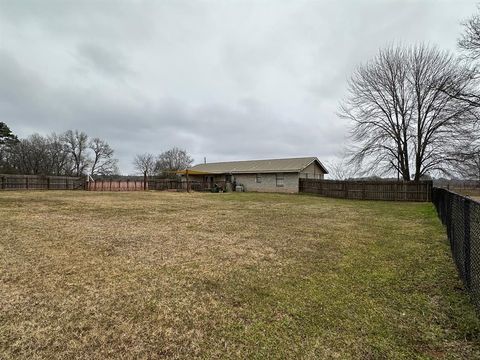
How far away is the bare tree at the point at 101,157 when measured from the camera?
52312mm

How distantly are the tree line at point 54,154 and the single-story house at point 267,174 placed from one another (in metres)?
30.5

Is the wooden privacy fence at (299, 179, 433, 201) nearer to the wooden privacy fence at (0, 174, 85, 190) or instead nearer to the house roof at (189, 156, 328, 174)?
the house roof at (189, 156, 328, 174)

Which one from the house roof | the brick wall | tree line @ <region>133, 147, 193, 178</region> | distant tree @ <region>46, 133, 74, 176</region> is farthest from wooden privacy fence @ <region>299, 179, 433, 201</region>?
distant tree @ <region>46, 133, 74, 176</region>

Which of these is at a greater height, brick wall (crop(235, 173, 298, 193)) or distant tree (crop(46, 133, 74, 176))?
distant tree (crop(46, 133, 74, 176))

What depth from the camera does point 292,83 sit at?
64.5ft

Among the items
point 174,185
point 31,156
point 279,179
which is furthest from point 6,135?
point 279,179

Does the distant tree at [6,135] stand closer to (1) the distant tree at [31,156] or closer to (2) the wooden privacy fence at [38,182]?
(1) the distant tree at [31,156]

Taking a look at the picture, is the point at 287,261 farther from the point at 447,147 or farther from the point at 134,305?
the point at 447,147

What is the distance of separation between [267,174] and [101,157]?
41962 mm

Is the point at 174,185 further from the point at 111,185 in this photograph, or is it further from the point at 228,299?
the point at 228,299

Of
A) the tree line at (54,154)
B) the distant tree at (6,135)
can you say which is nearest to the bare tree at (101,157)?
the tree line at (54,154)

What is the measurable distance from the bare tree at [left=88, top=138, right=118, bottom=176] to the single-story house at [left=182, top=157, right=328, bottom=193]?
31.7 m

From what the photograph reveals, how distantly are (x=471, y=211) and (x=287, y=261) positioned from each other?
2.57m

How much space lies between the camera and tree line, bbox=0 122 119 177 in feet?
129
